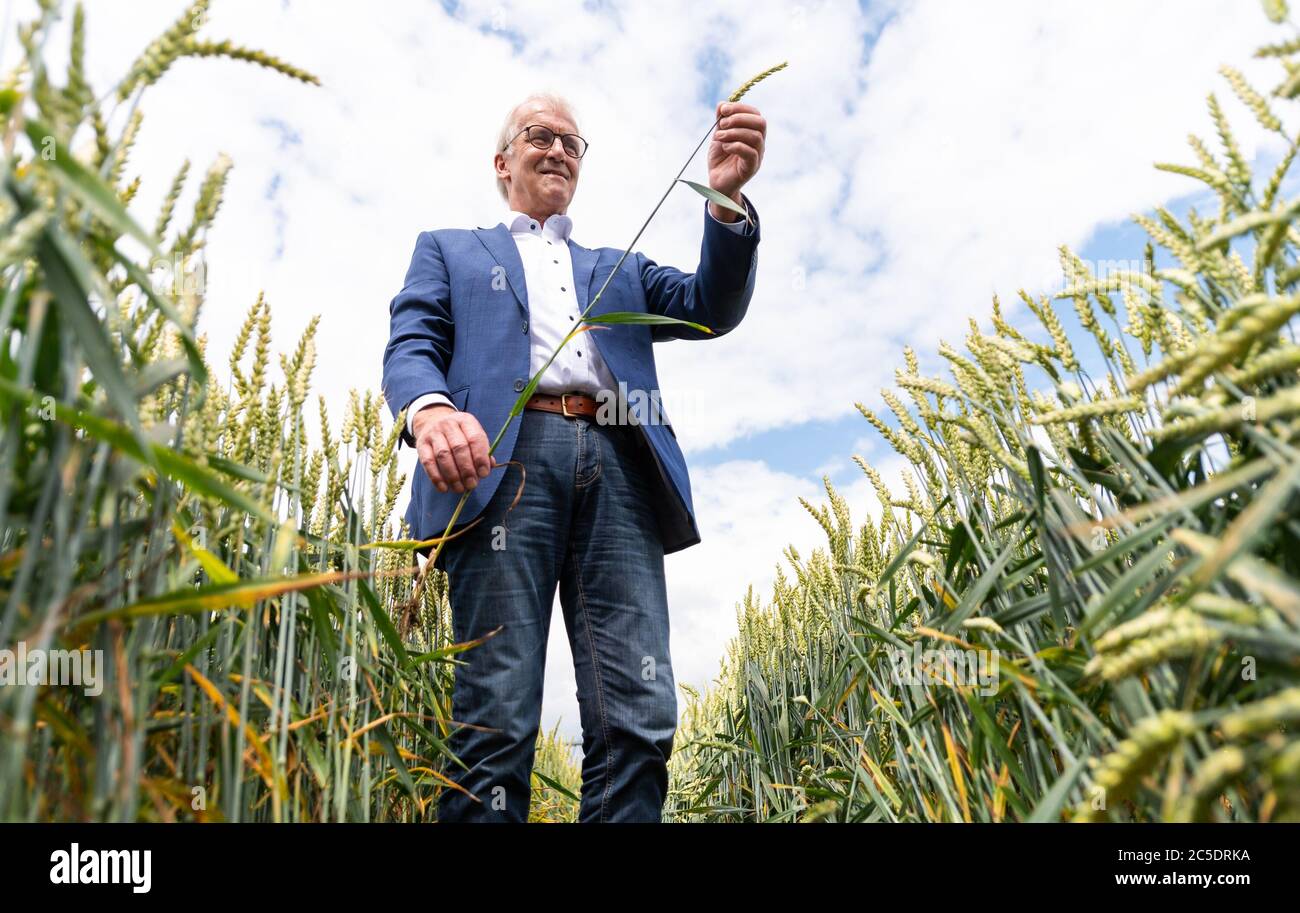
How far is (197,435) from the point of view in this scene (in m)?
0.77

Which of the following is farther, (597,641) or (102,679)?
(597,641)

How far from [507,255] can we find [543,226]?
9.6 inches

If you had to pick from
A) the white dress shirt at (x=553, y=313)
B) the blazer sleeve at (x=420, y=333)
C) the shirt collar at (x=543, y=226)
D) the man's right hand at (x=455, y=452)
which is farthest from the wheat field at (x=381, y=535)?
the shirt collar at (x=543, y=226)

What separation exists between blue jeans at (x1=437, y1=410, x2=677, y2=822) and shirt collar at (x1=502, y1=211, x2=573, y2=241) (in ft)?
2.11

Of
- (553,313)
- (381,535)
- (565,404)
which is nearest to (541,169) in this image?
(553,313)

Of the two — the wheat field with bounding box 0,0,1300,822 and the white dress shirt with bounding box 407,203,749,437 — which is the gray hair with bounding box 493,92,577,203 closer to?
the white dress shirt with bounding box 407,203,749,437

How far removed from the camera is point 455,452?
1371mm

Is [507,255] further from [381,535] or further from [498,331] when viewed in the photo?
[381,535]

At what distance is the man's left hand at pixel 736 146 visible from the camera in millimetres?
1643

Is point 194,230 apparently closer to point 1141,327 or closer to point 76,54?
point 76,54

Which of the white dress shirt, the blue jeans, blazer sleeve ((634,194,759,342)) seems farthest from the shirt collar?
the blue jeans
